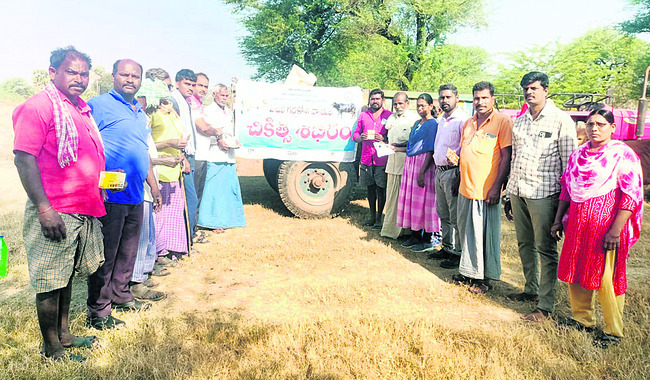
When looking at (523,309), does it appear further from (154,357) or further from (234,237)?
(234,237)

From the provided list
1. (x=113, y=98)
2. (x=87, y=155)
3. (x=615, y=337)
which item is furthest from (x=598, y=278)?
(x=113, y=98)

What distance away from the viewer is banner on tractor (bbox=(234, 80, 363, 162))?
5812 mm

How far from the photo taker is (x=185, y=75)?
4.57 meters

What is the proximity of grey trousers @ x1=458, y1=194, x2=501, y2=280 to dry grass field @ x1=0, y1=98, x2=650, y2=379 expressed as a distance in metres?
0.21

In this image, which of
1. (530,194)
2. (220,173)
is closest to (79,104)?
(220,173)

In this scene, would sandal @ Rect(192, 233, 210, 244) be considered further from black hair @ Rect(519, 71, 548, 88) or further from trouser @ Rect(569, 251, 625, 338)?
trouser @ Rect(569, 251, 625, 338)

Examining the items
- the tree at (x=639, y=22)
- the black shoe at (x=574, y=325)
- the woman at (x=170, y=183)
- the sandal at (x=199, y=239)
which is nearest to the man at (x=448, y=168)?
the black shoe at (x=574, y=325)

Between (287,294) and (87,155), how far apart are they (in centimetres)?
191

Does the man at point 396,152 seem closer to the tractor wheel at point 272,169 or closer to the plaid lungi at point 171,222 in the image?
Answer: the tractor wheel at point 272,169

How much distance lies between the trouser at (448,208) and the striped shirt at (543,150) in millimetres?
931

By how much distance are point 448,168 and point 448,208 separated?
446 mm

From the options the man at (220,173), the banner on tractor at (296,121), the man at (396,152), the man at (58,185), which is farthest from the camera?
the banner on tractor at (296,121)

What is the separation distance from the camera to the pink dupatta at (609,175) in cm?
255

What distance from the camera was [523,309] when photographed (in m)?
3.36
